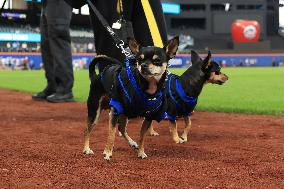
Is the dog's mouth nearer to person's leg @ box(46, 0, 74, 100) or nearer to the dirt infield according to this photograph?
the dirt infield

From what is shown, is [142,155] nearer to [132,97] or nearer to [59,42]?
[132,97]

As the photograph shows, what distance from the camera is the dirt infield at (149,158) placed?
276 cm

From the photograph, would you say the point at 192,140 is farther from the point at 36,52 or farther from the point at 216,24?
the point at 216,24

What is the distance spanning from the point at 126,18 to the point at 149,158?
2193 millimetres

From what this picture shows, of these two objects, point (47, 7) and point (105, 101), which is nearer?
point (105, 101)

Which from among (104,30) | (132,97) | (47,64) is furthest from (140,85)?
(47,64)

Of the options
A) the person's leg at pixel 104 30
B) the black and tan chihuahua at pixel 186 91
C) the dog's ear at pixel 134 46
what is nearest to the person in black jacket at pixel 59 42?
the person's leg at pixel 104 30

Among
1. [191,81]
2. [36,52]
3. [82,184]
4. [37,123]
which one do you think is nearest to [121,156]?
[82,184]

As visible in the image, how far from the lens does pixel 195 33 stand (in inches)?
2724

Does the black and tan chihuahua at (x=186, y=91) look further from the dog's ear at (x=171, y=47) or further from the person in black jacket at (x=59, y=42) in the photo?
A: the person in black jacket at (x=59, y=42)

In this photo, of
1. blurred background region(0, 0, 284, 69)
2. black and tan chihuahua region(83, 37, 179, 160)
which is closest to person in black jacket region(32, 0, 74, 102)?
black and tan chihuahua region(83, 37, 179, 160)

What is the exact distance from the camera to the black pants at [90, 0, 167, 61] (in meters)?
5.07

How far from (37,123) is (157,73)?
282 cm

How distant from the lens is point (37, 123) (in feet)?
18.7
